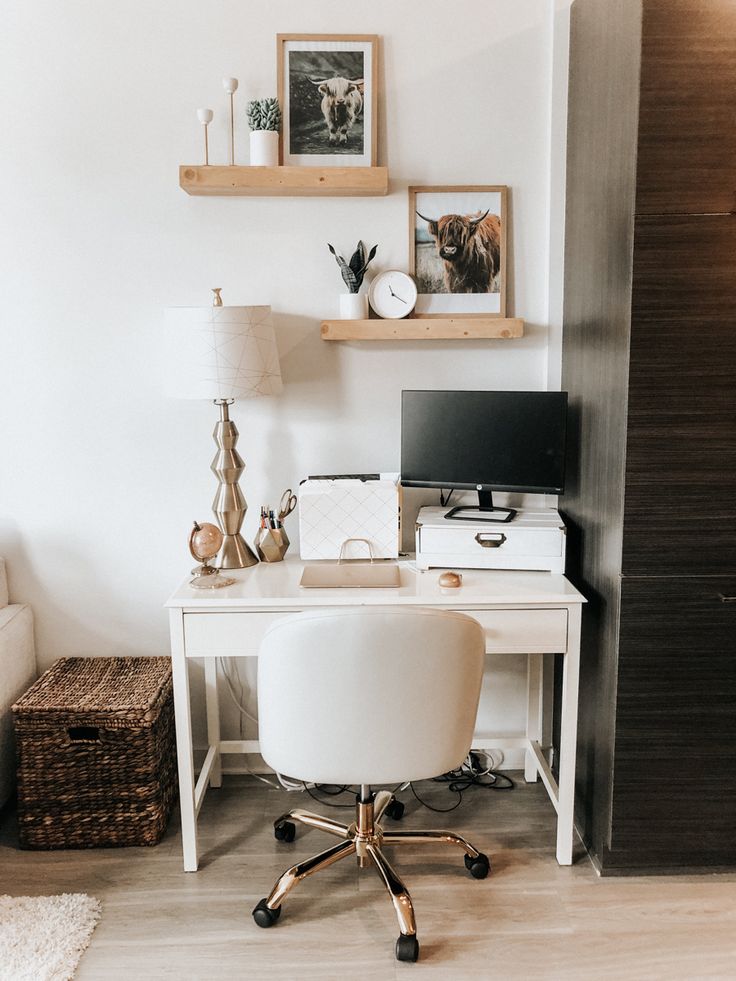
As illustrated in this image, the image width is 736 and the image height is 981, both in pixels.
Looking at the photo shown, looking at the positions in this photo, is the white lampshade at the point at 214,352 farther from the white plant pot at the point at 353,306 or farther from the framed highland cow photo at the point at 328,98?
the framed highland cow photo at the point at 328,98

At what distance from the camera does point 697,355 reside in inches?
82.9

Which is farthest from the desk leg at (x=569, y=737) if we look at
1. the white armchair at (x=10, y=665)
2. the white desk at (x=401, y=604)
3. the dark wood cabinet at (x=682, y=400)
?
the white armchair at (x=10, y=665)

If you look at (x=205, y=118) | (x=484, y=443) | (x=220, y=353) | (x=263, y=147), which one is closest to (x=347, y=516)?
(x=484, y=443)

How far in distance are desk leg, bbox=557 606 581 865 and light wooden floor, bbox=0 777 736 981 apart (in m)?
0.08

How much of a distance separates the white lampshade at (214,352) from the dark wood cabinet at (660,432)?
3.07 ft

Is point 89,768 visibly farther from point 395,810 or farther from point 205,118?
point 205,118

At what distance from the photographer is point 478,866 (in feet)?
7.59

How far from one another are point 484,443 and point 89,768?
1.45m

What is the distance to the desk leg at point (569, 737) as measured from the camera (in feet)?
7.47

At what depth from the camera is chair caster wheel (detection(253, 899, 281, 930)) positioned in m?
2.13

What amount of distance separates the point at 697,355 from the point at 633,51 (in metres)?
0.72

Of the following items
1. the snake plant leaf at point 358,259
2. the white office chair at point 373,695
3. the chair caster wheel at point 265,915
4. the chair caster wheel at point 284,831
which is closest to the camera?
the white office chair at point 373,695

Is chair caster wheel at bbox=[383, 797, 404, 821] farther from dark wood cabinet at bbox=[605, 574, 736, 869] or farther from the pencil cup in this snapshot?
the pencil cup

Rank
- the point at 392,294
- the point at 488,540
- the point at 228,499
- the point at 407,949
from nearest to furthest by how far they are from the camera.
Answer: the point at 407,949 < the point at 488,540 < the point at 228,499 < the point at 392,294
